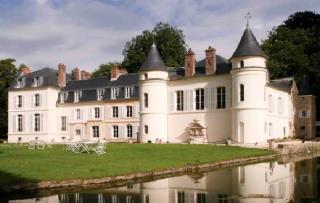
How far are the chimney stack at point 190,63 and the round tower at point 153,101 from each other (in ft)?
6.07

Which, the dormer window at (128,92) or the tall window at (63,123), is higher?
the dormer window at (128,92)

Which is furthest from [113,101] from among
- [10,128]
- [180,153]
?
[180,153]

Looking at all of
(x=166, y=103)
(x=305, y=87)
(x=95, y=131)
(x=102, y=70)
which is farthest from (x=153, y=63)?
(x=102, y=70)

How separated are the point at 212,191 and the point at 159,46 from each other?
4606cm

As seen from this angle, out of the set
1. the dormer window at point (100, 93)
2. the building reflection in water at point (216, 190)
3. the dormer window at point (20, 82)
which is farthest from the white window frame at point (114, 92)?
the building reflection in water at point (216, 190)

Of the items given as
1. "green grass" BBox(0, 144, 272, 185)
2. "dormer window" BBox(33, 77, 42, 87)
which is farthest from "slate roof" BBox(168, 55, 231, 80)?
"dormer window" BBox(33, 77, 42, 87)

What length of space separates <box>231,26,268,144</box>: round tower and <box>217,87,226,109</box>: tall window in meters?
1.68

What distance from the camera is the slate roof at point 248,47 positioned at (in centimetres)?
3350

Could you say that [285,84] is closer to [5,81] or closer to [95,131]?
[95,131]

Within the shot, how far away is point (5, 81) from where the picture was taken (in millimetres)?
52781

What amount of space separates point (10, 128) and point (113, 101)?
11.4 m

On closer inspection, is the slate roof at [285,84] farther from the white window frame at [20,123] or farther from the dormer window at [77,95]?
the white window frame at [20,123]

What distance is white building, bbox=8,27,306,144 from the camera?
3366 centimetres

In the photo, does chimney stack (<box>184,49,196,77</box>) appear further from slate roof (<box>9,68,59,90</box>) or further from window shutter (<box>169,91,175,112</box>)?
slate roof (<box>9,68,59,90</box>)
